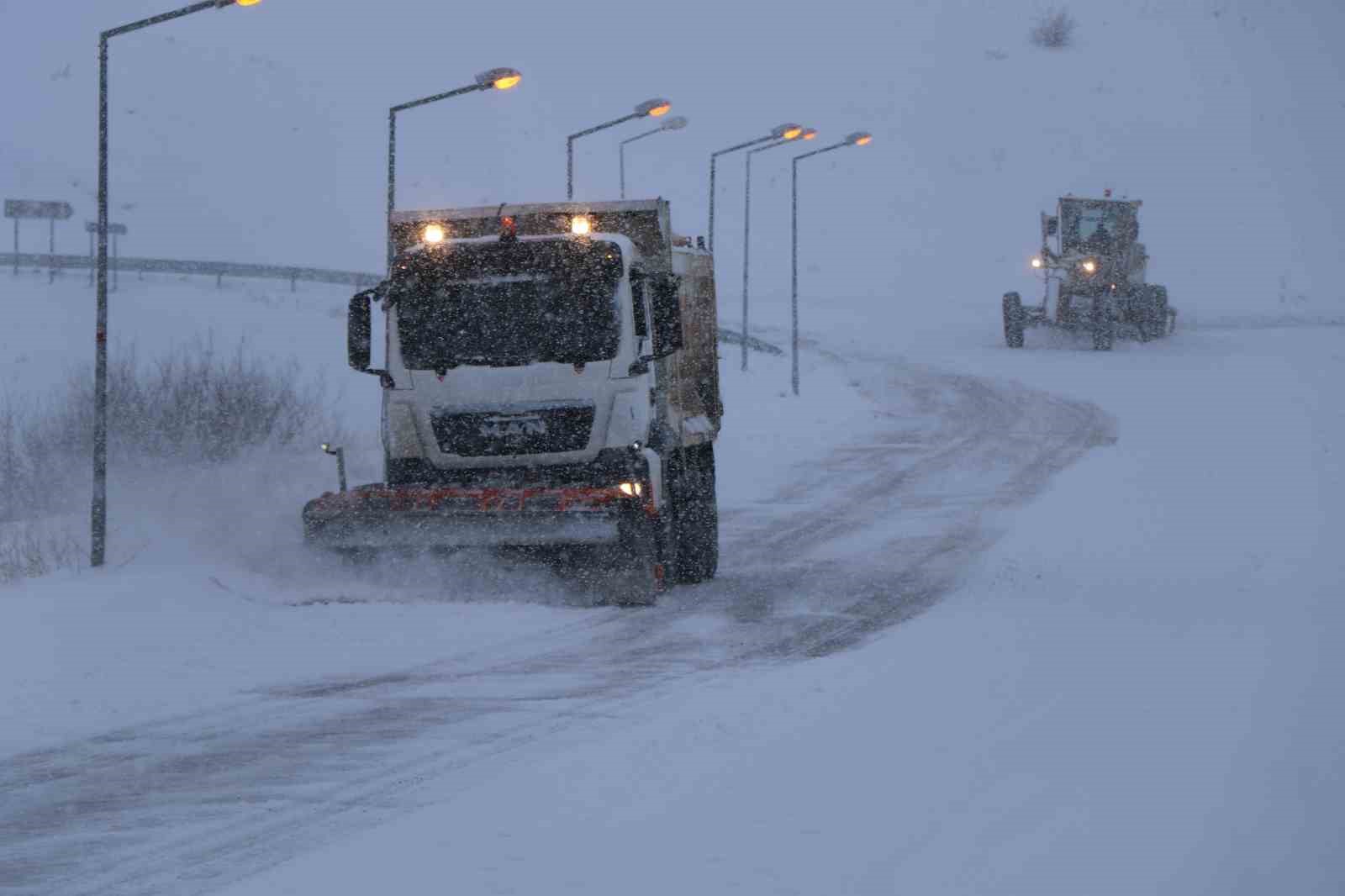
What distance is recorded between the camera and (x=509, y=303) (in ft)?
44.9

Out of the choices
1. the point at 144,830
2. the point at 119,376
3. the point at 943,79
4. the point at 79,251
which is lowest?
the point at 144,830

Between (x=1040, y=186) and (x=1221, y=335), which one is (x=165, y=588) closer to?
(x=1221, y=335)

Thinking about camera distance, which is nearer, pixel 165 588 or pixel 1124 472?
pixel 165 588

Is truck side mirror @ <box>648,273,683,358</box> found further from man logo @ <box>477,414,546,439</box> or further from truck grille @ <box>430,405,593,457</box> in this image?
man logo @ <box>477,414,546,439</box>

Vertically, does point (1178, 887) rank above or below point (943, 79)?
below

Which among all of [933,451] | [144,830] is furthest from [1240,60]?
[144,830]

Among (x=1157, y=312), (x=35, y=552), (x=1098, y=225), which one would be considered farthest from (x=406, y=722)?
(x=1157, y=312)

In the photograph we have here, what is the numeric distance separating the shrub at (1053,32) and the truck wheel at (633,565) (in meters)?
82.6

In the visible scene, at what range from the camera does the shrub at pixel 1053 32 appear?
91.6 meters

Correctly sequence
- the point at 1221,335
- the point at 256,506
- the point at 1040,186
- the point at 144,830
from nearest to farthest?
the point at 144,830
the point at 256,506
the point at 1221,335
the point at 1040,186

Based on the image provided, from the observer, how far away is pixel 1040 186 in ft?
253

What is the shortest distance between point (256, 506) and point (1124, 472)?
1193cm

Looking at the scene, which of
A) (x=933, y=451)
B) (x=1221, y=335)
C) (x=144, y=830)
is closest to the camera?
(x=144, y=830)

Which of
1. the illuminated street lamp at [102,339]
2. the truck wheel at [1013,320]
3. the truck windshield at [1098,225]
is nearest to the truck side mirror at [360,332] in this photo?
the illuminated street lamp at [102,339]
